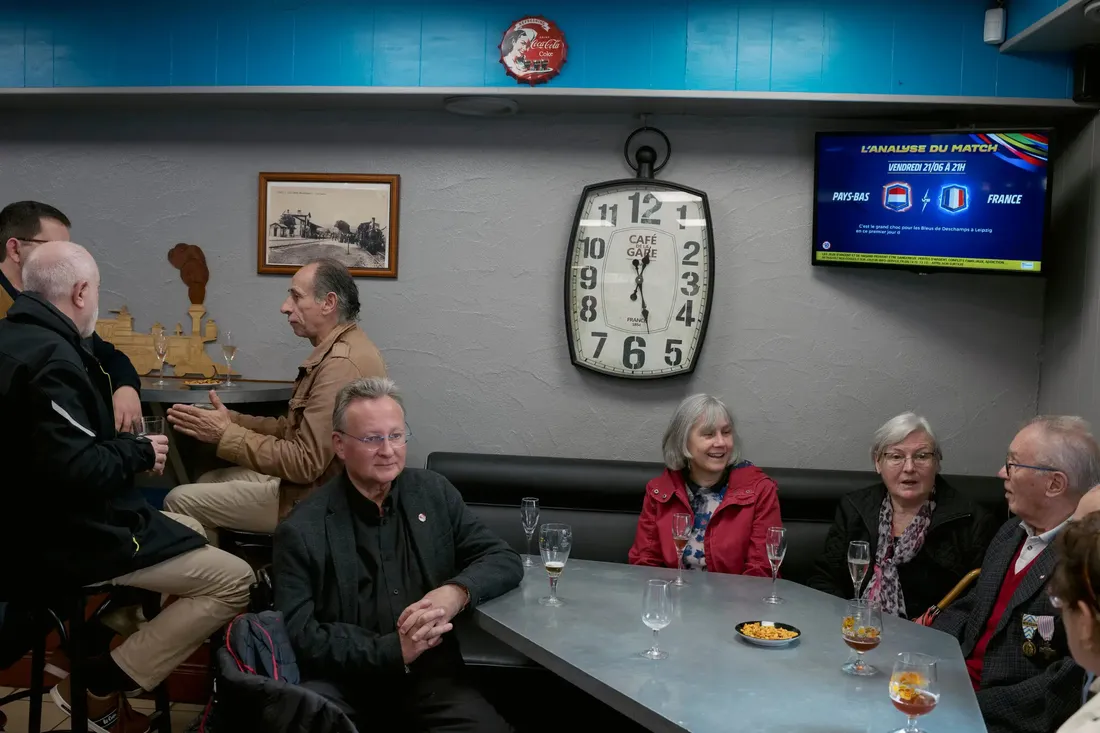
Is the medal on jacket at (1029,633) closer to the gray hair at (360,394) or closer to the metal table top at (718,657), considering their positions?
Answer: the metal table top at (718,657)

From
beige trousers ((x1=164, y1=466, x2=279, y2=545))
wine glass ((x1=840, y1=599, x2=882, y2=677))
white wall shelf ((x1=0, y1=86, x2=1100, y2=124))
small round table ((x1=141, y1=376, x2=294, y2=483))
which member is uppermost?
white wall shelf ((x1=0, y1=86, x2=1100, y2=124))

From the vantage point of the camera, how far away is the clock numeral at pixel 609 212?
14.3ft

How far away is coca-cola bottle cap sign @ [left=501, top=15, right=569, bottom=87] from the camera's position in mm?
4141

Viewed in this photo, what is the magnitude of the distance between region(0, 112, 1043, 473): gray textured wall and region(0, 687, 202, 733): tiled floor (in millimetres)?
1422

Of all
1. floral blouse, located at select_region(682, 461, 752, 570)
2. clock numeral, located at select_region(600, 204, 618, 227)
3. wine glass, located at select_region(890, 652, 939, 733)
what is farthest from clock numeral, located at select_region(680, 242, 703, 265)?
wine glass, located at select_region(890, 652, 939, 733)

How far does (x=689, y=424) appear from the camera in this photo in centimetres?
345

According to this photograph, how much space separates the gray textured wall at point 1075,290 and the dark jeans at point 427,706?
7.99ft

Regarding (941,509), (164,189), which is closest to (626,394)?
(941,509)

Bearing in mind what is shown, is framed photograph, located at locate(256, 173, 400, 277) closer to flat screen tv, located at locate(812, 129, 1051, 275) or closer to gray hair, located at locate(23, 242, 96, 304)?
gray hair, located at locate(23, 242, 96, 304)

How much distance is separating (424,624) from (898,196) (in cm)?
262

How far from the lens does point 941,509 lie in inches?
125

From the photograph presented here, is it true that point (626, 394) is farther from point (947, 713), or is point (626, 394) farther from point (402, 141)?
point (947, 713)

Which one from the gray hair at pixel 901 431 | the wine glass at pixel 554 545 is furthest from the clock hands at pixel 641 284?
the wine glass at pixel 554 545

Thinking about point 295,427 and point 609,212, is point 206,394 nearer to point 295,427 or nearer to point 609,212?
point 295,427
